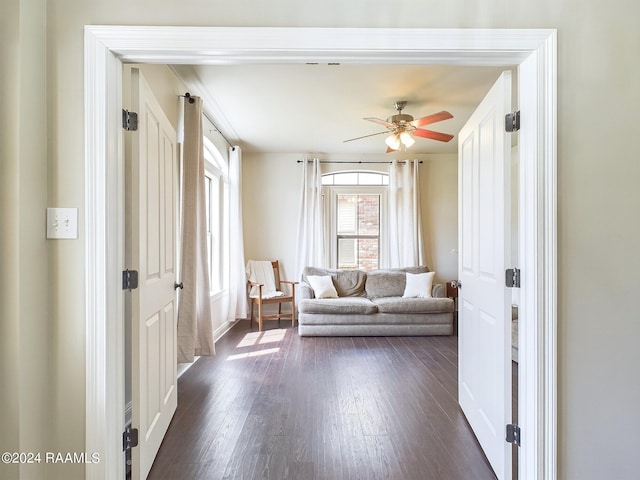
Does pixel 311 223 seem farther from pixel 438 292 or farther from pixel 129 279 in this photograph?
pixel 129 279

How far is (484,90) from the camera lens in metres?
3.36

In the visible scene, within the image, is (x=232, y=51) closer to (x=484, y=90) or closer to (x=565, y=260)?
(x=565, y=260)

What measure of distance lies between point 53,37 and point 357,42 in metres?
1.29

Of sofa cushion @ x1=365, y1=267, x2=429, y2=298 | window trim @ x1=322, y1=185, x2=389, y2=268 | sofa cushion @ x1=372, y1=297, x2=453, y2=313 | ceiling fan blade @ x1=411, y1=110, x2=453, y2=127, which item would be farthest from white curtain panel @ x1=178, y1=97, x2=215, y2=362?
window trim @ x1=322, y1=185, x2=389, y2=268

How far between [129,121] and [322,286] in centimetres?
379

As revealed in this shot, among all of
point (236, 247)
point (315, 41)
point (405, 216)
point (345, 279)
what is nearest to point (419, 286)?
point (345, 279)

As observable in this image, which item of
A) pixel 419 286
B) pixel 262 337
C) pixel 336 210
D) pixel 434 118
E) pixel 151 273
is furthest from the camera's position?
pixel 336 210

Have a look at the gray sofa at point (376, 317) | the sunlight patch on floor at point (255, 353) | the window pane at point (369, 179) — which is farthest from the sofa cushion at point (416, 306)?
the window pane at point (369, 179)

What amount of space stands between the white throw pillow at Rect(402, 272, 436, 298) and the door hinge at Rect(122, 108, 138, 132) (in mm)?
4280

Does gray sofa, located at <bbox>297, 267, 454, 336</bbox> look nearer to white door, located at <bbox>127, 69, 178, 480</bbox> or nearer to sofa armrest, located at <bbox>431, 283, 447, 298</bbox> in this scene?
sofa armrest, located at <bbox>431, 283, 447, 298</bbox>

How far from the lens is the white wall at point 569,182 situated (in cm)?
144

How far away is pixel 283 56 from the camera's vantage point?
4.86 feet

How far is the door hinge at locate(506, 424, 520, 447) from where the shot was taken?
1574mm

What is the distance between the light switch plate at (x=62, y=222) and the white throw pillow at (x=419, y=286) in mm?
4377
